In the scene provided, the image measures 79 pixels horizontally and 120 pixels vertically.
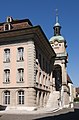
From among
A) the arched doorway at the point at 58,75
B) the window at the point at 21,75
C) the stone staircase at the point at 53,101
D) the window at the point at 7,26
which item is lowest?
the stone staircase at the point at 53,101

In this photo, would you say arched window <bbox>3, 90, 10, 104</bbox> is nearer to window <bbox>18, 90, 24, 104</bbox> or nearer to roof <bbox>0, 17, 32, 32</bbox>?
window <bbox>18, 90, 24, 104</bbox>

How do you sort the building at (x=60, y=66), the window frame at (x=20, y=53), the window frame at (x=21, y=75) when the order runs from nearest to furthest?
1. the window frame at (x=21, y=75)
2. the window frame at (x=20, y=53)
3. the building at (x=60, y=66)

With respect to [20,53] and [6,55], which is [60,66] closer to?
[6,55]

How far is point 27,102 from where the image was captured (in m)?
30.8

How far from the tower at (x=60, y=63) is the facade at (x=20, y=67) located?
813 inches

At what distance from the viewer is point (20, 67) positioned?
32.4m

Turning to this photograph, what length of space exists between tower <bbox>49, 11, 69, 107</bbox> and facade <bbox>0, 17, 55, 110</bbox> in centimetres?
2065

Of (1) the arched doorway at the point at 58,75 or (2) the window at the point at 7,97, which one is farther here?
(1) the arched doorway at the point at 58,75

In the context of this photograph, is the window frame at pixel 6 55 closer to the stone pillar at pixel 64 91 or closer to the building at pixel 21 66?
the building at pixel 21 66

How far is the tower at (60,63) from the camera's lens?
55575 millimetres

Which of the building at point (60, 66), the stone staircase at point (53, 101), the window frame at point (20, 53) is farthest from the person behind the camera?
the building at point (60, 66)

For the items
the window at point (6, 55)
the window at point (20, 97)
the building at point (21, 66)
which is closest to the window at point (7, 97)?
the building at point (21, 66)

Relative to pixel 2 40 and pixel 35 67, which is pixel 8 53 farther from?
pixel 35 67

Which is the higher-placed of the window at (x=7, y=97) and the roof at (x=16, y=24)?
the roof at (x=16, y=24)
